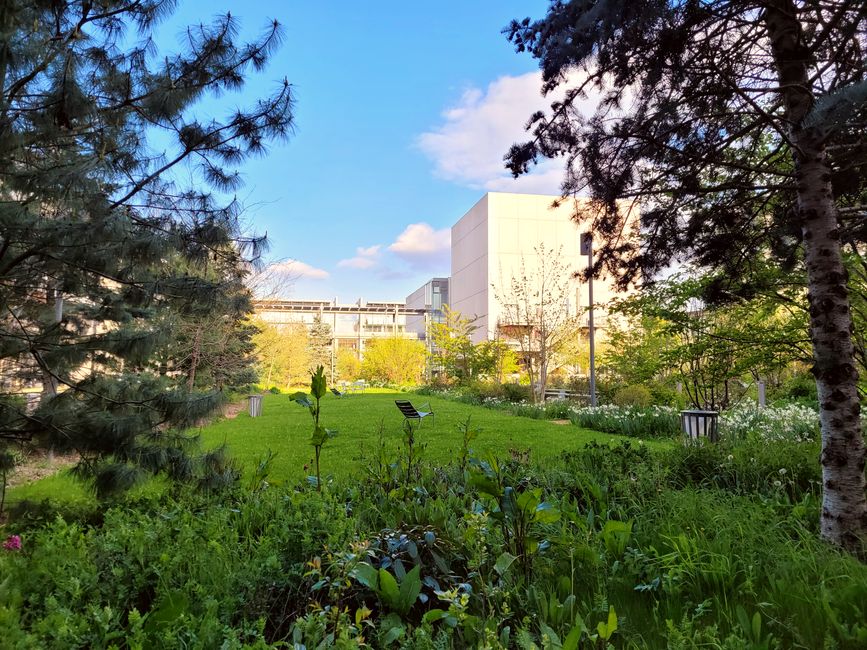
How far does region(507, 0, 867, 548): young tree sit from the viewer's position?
8.38 feet

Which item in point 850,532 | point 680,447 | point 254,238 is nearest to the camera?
point 850,532

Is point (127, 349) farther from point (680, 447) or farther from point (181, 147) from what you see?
point (680, 447)

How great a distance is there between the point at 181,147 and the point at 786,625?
468cm

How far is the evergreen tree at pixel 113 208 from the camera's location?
129 inches

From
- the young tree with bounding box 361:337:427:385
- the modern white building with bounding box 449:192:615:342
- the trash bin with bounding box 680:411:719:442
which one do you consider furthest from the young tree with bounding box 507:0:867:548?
the young tree with bounding box 361:337:427:385

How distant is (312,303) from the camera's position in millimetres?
47719

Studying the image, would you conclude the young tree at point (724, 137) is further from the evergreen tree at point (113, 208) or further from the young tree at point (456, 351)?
the young tree at point (456, 351)

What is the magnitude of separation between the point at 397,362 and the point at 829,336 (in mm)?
29211

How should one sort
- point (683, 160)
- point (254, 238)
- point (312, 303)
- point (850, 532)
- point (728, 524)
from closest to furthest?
point (850, 532), point (728, 524), point (683, 160), point (254, 238), point (312, 303)

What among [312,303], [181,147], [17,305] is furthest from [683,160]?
[312,303]

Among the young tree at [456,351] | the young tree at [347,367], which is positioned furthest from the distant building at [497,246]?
the young tree at [347,367]

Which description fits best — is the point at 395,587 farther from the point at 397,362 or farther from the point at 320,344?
the point at 320,344

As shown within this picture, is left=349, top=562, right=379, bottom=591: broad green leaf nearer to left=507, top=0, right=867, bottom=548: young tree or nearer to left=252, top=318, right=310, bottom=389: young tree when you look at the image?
left=507, top=0, right=867, bottom=548: young tree

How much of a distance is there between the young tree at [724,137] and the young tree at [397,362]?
2740 cm
